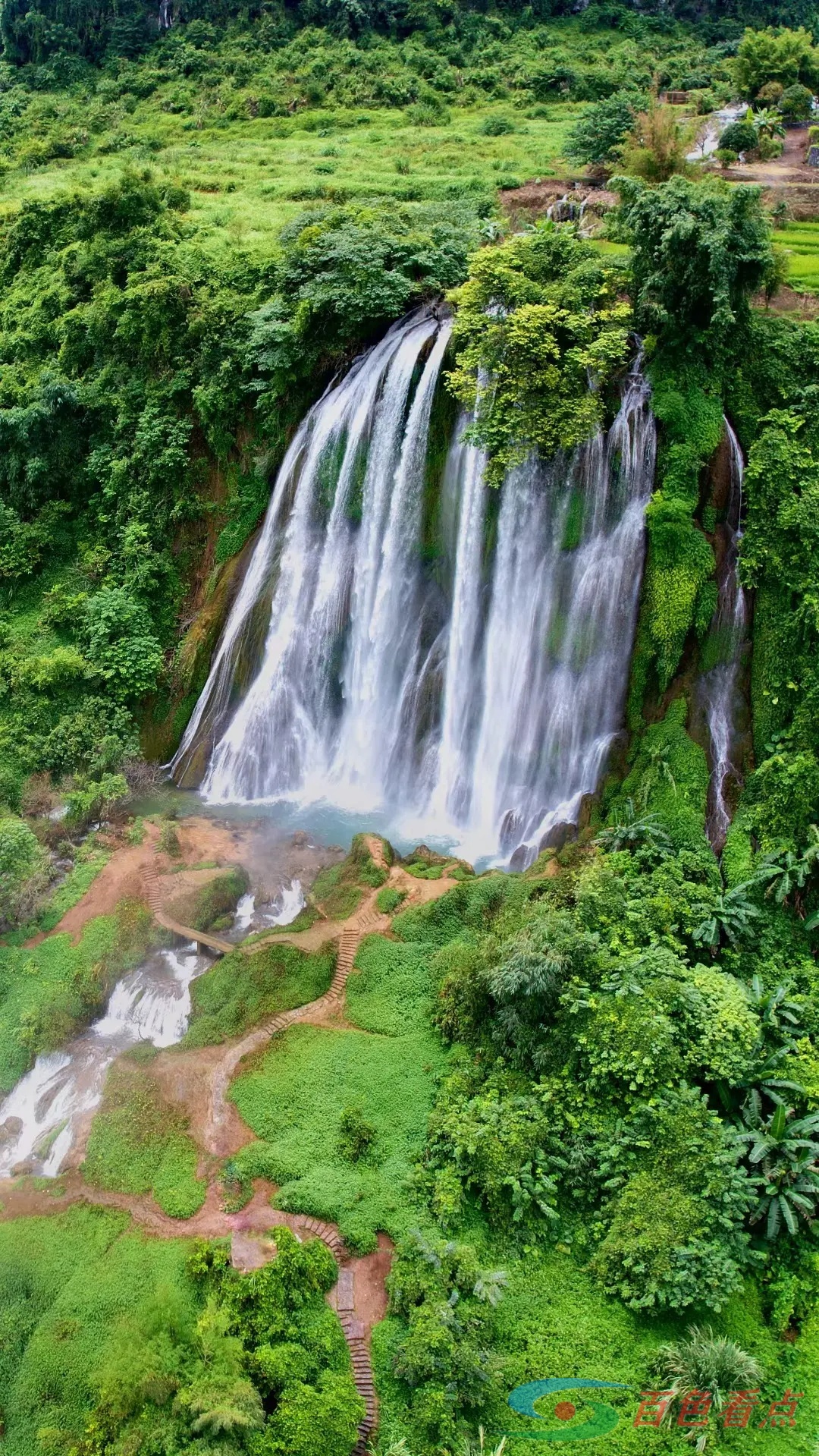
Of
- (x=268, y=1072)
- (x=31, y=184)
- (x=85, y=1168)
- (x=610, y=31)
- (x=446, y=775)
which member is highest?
(x=610, y=31)

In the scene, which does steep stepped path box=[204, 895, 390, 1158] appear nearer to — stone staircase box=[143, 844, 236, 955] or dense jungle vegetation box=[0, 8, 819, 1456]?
dense jungle vegetation box=[0, 8, 819, 1456]

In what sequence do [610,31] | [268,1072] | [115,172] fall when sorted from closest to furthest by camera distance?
[268,1072] < [115,172] < [610,31]

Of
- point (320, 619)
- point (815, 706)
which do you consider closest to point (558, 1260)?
point (815, 706)

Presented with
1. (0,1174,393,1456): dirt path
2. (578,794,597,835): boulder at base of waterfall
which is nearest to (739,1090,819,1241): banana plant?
(0,1174,393,1456): dirt path

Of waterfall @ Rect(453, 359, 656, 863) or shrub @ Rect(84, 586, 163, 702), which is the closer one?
waterfall @ Rect(453, 359, 656, 863)

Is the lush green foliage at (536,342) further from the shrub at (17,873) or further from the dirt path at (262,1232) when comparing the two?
the dirt path at (262,1232)

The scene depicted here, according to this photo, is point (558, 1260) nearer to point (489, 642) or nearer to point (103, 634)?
point (489, 642)
